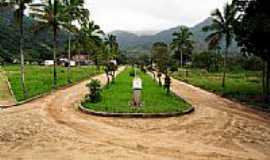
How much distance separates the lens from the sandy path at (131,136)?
38.7 ft

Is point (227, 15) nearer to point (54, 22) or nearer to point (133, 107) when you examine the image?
point (54, 22)

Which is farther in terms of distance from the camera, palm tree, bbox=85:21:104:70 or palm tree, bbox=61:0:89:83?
palm tree, bbox=85:21:104:70

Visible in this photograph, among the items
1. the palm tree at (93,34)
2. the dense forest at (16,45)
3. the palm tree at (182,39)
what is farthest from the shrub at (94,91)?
the dense forest at (16,45)

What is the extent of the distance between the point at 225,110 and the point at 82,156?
13.3m

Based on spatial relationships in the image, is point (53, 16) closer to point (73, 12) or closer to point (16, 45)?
point (73, 12)

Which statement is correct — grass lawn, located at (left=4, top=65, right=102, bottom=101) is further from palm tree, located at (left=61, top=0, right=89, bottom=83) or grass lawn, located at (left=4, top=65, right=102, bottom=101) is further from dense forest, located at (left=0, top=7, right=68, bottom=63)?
dense forest, located at (left=0, top=7, right=68, bottom=63)

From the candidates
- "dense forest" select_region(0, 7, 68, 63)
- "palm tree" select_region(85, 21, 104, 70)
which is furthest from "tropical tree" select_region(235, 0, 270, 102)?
"dense forest" select_region(0, 7, 68, 63)

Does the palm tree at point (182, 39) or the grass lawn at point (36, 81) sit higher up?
the palm tree at point (182, 39)

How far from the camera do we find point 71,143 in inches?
516

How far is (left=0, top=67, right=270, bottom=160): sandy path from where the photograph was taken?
38.7ft

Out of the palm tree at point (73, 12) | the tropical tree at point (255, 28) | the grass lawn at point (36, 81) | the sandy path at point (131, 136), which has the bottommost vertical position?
the sandy path at point (131, 136)

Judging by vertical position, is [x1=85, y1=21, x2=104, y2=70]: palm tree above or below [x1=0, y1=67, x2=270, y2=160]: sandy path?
above

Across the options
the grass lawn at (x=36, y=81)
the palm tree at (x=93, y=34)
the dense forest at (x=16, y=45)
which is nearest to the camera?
the grass lawn at (x=36, y=81)

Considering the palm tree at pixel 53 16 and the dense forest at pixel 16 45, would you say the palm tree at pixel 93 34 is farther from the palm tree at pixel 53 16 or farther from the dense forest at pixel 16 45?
the dense forest at pixel 16 45
